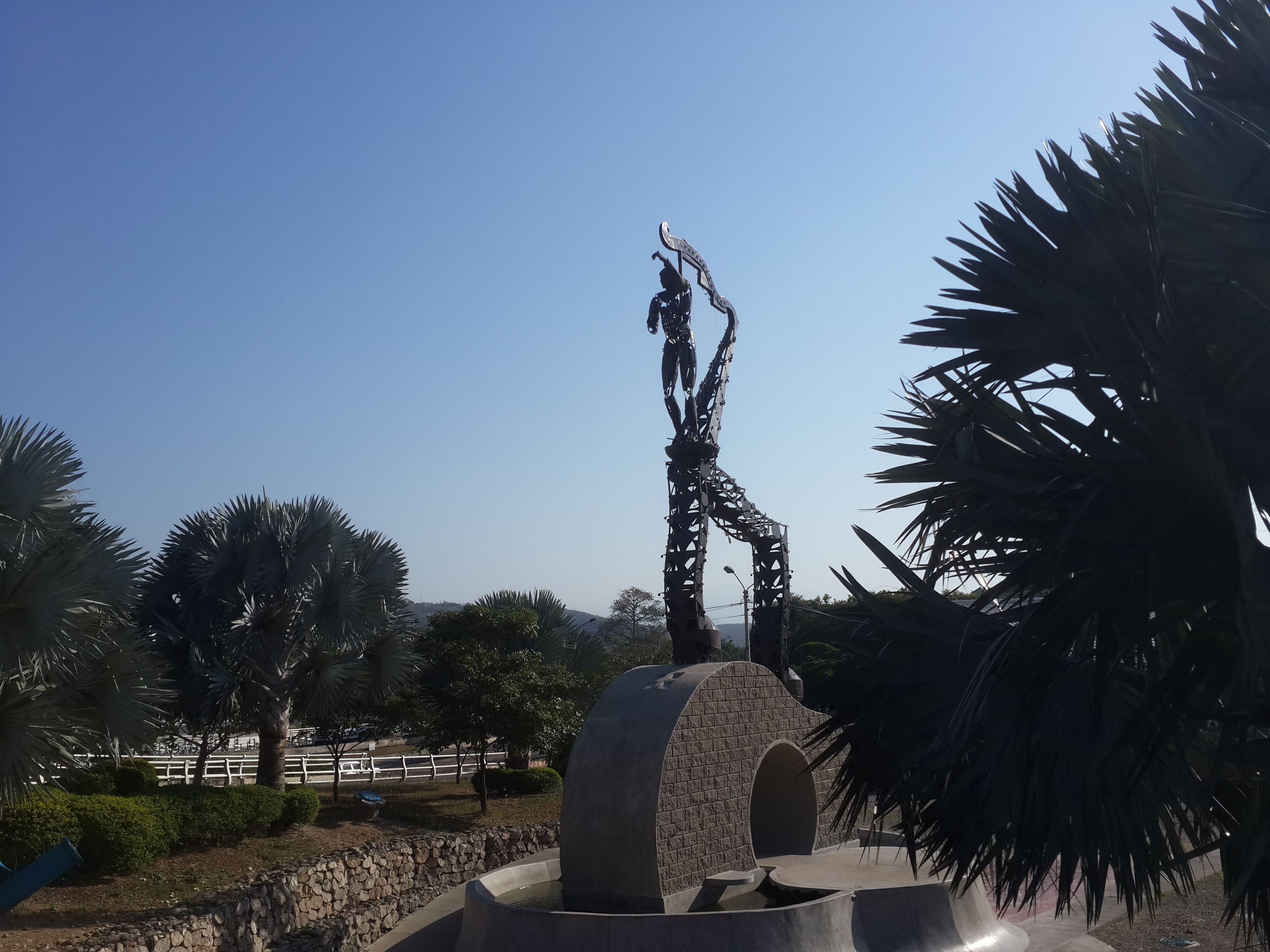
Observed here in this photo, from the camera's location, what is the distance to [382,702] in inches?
989

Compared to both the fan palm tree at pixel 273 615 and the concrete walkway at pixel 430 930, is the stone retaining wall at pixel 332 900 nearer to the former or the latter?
the concrete walkway at pixel 430 930

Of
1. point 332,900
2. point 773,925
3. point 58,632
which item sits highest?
point 58,632

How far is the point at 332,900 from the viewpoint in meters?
15.2

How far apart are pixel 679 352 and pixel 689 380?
0.48 meters

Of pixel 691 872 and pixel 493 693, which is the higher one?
pixel 493 693

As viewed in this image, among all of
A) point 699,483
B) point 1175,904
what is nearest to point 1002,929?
point 1175,904

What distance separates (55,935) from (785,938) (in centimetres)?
828

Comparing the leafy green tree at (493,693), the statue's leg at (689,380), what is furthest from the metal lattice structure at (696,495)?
the leafy green tree at (493,693)

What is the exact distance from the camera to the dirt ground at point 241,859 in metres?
11.8

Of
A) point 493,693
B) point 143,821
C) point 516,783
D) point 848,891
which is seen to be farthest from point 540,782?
point 848,891

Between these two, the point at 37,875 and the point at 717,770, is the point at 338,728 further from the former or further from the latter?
the point at 717,770

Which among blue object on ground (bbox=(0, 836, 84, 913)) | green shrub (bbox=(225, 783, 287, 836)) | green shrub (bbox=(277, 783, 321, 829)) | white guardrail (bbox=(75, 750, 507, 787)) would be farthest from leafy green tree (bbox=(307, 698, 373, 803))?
blue object on ground (bbox=(0, 836, 84, 913))

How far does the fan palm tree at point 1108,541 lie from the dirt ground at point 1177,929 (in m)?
7.18

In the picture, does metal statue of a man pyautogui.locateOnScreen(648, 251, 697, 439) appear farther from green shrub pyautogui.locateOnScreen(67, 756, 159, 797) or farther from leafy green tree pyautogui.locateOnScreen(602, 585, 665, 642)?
leafy green tree pyautogui.locateOnScreen(602, 585, 665, 642)
